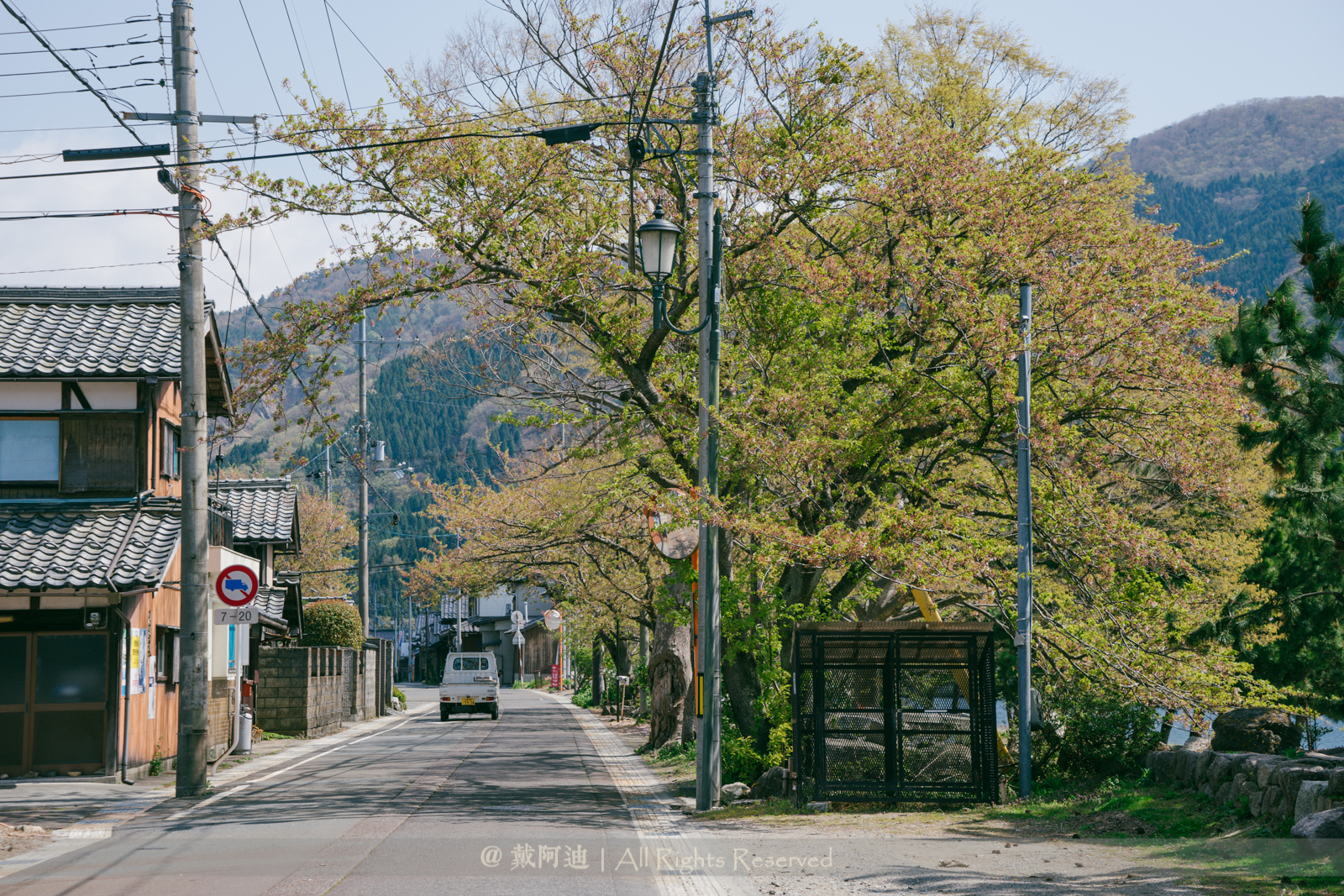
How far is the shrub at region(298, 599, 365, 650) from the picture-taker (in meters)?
36.0

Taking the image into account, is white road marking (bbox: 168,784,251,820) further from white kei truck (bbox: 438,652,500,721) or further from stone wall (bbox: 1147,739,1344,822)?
white kei truck (bbox: 438,652,500,721)

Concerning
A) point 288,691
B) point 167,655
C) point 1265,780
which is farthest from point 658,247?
point 288,691

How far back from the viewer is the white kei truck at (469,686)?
3900 centimetres

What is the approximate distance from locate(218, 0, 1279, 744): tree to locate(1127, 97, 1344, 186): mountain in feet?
470

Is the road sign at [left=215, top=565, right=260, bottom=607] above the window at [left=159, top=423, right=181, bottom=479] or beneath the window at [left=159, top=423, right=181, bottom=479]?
beneath

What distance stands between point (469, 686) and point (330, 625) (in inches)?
215

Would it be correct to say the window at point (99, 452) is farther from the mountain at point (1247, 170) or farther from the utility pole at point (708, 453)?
the mountain at point (1247, 170)

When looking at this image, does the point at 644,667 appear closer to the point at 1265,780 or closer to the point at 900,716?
the point at 900,716

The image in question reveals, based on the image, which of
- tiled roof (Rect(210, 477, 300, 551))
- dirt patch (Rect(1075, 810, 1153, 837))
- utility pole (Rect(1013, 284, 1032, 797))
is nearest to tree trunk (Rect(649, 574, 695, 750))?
utility pole (Rect(1013, 284, 1032, 797))

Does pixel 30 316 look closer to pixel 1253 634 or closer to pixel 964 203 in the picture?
pixel 964 203

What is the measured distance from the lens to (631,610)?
36812 mm

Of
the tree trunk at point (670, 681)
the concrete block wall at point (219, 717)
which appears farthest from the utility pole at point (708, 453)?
the concrete block wall at point (219, 717)

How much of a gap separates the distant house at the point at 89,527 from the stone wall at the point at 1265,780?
14.1 m

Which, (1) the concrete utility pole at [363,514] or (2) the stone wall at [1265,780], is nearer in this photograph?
(2) the stone wall at [1265,780]
